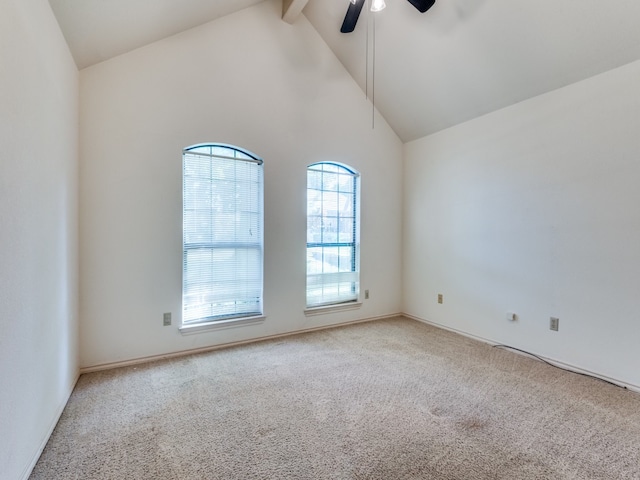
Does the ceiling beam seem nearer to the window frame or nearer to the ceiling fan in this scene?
the ceiling fan

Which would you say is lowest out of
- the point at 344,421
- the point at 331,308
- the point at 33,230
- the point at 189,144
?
the point at 344,421

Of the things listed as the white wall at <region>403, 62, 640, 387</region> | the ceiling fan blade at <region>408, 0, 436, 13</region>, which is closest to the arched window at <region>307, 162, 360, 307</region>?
the white wall at <region>403, 62, 640, 387</region>

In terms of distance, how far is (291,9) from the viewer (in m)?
3.21

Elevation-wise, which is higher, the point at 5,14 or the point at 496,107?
the point at 496,107

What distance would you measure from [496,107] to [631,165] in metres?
1.32

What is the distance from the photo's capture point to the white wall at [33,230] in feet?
4.18

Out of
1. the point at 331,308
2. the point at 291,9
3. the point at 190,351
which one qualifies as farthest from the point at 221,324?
Answer: the point at 291,9

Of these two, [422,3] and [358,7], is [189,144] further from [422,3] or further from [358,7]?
[422,3]

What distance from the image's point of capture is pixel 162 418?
6.38 feet

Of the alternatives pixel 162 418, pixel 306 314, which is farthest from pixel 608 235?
pixel 162 418

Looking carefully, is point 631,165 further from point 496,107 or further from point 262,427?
point 262,427

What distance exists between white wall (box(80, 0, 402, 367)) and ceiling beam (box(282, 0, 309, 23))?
96 millimetres

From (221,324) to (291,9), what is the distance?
3.44 metres

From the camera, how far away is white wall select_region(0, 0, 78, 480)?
1.27m
